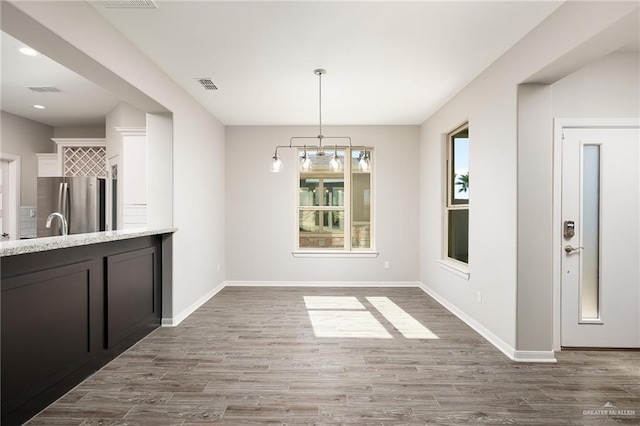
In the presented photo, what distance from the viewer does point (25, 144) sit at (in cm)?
618

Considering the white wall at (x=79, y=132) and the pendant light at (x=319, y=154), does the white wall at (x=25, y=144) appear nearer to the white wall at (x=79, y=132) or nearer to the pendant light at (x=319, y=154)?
the white wall at (x=79, y=132)

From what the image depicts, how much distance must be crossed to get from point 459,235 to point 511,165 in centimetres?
176

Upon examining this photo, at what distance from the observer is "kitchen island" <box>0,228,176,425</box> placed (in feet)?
6.74

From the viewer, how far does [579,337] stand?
334 centimetres

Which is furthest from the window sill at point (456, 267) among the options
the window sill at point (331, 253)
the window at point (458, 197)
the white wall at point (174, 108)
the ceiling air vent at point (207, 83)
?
the ceiling air vent at point (207, 83)

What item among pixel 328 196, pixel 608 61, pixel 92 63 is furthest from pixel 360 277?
pixel 92 63

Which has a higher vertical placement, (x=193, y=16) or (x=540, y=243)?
(x=193, y=16)

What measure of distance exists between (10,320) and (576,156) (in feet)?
14.4

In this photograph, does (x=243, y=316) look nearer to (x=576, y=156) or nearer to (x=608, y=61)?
(x=576, y=156)

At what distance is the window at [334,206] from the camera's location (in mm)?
6312

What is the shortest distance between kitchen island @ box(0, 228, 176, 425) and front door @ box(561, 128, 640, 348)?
3.94m

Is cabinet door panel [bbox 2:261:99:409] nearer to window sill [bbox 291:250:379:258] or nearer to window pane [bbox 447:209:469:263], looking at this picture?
window sill [bbox 291:250:379:258]

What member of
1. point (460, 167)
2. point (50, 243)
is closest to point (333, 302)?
point (460, 167)

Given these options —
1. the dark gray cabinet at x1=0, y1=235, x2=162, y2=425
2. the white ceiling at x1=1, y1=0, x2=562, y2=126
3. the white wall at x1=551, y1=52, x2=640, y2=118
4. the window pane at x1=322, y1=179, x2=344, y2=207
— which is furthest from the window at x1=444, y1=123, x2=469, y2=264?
the dark gray cabinet at x1=0, y1=235, x2=162, y2=425
